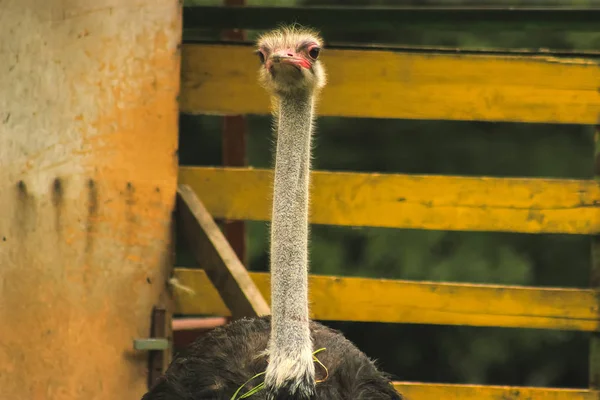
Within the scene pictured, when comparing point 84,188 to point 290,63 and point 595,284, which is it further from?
point 595,284

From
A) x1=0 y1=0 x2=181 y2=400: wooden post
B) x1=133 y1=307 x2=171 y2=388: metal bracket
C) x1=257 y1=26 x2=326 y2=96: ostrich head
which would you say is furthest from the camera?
x1=133 y1=307 x2=171 y2=388: metal bracket

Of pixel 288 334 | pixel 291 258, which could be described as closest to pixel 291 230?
pixel 291 258

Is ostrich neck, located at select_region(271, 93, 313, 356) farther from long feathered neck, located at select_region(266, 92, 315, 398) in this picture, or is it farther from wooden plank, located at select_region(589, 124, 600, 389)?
wooden plank, located at select_region(589, 124, 600, 389)

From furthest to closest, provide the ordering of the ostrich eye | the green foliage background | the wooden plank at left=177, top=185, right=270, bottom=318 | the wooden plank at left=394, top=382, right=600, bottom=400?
the green foliage background
the wooden plank at left=394, top=382, right=600, bottom=400
the wooden plank at left=177, top=185, right=270, bottom=318
the ostrich eye

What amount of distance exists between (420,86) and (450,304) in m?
0.90

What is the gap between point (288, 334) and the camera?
9.96 feet

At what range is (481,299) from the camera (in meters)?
4.44

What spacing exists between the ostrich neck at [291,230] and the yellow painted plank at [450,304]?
131cm

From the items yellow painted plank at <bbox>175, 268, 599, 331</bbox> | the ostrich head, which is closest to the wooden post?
yellow painted plank at <bbox>175, 268, 599, 331</bbox>

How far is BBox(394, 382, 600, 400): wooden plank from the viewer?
14.5 ft

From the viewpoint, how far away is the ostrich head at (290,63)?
315 centimetres

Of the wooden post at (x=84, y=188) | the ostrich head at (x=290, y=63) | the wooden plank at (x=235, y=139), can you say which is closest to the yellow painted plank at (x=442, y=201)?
the wooden post at (x=84, y=188)

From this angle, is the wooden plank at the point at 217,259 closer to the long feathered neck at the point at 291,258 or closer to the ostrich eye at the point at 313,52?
the long feathered neck at the point at 291,258

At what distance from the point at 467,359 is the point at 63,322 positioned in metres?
3.06
